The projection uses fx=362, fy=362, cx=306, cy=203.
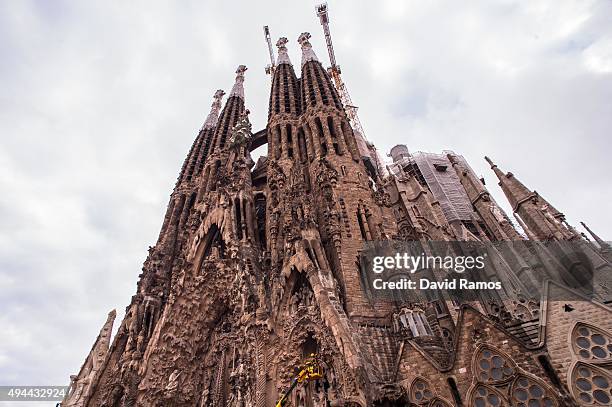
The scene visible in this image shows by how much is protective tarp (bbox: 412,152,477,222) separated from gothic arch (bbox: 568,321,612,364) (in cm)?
1448

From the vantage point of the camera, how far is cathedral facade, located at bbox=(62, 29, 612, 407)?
275 inches

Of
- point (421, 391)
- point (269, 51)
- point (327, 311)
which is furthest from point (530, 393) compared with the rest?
point (269, 51)

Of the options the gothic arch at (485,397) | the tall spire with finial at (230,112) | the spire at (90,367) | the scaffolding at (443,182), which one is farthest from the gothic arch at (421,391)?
the tall spire with finial at (230,112)

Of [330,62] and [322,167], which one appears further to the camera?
[330,62]

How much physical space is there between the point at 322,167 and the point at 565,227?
9.83 meters

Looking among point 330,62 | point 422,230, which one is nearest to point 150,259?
point 422,230

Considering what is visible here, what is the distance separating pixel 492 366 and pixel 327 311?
13.2 ft

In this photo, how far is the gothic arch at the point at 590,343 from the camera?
637 centimetres

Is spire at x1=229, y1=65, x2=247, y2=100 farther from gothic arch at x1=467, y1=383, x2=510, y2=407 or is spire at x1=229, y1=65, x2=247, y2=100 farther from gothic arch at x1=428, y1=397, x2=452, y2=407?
gothic arch at x1=467, y1=383, x2=510, y2=407

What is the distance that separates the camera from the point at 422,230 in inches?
616

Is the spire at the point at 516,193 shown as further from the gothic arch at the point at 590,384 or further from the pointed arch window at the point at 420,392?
the pointed arch window at the point at 420,392

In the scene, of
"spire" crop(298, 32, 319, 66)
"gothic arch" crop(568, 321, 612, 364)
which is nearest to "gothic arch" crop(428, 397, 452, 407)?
"gothic arch" crop(568, 321, 612, 364)

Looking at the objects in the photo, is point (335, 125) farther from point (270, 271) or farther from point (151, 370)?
point (151, 370)

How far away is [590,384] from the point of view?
6211mm
